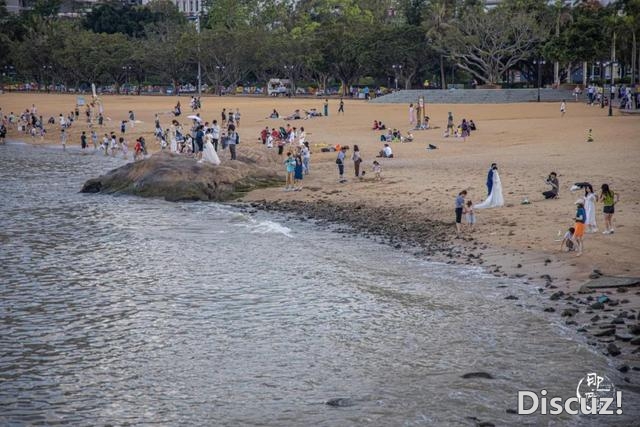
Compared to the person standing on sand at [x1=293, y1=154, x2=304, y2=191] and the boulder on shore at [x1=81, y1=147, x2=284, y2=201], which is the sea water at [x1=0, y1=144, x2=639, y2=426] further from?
the person standing on sand at [x1=293, y1=154, x2=304, y2=191]

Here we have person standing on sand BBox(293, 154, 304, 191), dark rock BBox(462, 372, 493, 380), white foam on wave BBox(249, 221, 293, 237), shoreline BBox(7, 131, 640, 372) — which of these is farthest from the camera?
person standing on sand BBox(293, 154, 304, 191)

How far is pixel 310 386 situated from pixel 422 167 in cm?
2398

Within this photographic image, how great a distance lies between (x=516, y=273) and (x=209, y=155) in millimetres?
19042

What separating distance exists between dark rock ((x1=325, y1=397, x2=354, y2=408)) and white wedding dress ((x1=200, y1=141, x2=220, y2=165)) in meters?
23.9

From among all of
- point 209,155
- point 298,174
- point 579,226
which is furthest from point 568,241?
point 209,155

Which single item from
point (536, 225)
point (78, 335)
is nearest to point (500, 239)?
point (536, 225)

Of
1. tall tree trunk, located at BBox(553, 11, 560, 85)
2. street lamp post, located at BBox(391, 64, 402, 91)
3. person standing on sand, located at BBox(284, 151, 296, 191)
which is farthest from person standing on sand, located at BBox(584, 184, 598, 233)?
street lamp post, located at BBox(391, 64, 402, 91)

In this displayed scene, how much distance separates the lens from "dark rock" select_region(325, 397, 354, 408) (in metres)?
13.4

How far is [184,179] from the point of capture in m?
35.4

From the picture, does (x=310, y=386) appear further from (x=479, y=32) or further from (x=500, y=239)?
(x=479, y=32)

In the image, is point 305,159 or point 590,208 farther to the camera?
point 305,159

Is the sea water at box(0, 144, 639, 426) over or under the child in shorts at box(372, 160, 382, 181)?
under

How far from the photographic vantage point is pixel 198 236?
27281mm

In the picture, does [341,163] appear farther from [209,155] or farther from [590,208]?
[590,208]
